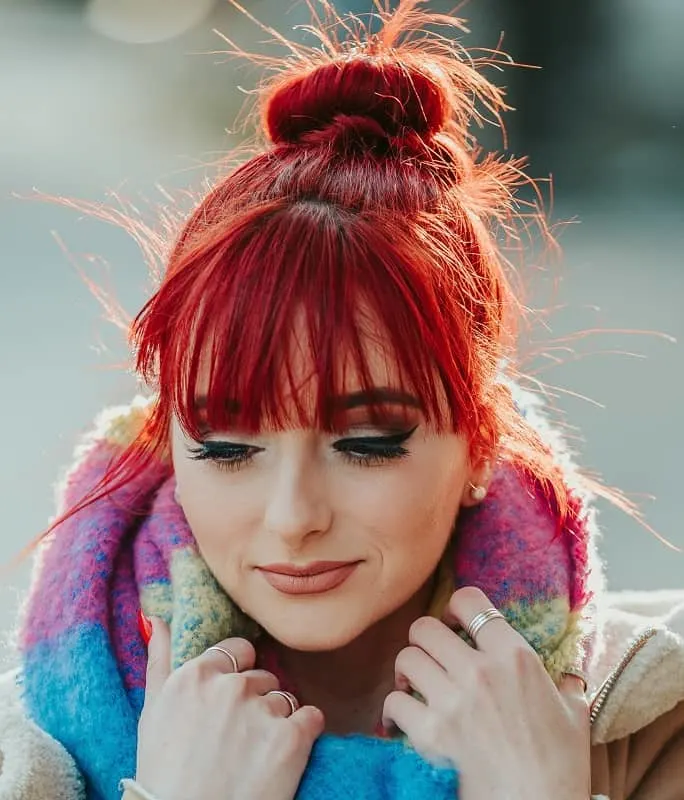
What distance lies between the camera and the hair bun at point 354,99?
1.59 meters

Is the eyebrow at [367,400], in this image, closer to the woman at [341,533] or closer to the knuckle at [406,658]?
the woman at [341,533]

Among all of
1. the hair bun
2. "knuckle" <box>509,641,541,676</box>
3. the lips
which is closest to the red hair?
the hair bun

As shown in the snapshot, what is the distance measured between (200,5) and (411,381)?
25.3ft

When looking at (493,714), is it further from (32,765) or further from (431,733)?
(32,765)

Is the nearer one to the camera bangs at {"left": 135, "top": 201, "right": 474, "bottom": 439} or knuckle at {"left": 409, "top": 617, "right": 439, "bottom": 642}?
bangs at {"left": 135, "top": 201, "right": 474, "bottom": 439}

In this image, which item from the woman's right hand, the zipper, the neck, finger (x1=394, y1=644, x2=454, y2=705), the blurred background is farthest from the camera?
the blurred background

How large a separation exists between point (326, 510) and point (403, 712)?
0.26m

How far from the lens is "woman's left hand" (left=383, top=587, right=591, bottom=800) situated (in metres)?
1.36

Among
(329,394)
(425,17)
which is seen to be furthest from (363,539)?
(425,17)

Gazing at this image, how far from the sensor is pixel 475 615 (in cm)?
154

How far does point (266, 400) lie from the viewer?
1403 millimetres

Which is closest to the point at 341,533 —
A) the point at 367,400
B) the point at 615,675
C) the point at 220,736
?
the point at 367,400

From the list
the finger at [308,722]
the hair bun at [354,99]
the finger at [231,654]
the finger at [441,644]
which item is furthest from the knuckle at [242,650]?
the hair bun at [354,99]

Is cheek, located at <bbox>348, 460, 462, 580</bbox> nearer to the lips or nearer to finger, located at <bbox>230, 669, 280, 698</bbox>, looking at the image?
the lips
